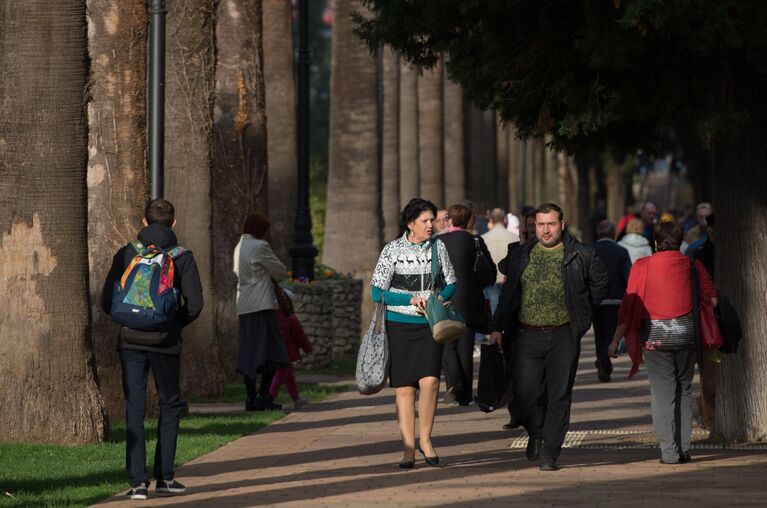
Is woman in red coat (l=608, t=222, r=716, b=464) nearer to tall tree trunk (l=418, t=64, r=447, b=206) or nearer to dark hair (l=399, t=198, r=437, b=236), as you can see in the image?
dark hair (l=399, t=198, r=437, b=236)

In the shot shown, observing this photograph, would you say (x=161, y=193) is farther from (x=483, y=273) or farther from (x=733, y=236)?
(x=733, y=236)

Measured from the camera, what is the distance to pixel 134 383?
9914mm

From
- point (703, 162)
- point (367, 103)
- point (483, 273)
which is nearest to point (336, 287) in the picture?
point (367, 103)

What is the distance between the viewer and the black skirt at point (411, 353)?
37.1ft

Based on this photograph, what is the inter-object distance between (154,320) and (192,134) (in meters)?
7.43

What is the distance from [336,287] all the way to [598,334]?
4685 mm

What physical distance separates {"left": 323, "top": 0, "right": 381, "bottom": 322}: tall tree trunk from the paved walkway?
10.2m

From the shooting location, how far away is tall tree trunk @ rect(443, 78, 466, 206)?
118ft

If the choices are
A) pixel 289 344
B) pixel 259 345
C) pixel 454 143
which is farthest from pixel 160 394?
pixel 454 143

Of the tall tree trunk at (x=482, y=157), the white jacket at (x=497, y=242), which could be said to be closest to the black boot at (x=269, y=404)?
the white jacket at (x=497, y=242)

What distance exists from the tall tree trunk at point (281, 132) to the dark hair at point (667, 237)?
1210 centimetres

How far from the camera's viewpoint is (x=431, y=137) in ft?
107

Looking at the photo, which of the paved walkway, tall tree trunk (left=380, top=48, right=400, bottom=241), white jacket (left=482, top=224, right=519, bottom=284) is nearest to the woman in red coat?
the paved walkway

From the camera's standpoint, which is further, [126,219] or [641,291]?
[126,219]
